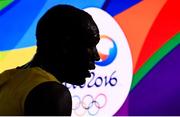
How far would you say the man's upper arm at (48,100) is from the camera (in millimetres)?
627

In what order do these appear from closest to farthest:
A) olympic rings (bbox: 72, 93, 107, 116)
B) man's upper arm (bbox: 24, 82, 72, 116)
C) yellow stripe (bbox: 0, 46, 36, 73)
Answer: man's upper arm (bbox: 24, 82, 72, 116) < yellow stripe (bbox: 0, 46, 36, 73) < olympic rings (bbox: 72, 93, 107, 116)

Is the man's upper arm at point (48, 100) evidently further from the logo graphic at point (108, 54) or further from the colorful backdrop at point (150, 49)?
the logo graphic at point (108, 54)

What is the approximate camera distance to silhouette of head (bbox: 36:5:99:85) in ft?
2.38

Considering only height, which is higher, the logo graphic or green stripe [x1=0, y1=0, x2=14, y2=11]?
green stripe [x1=0, y1=0, x2=14, y2=11]

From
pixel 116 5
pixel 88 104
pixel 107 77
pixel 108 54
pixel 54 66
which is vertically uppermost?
pixel 54 66

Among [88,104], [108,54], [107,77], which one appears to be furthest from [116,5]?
[88,104]

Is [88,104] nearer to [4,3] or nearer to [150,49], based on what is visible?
[150,49]

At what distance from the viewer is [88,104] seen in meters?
1.98

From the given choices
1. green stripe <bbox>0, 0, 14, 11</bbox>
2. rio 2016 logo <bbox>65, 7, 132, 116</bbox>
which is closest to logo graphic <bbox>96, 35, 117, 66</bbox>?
rio 2016 logo <bbox>65, 7, 132, 116</bbox>

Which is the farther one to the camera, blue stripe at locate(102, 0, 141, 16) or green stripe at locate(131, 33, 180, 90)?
green stripe at locate(131, 33, 180, 90)

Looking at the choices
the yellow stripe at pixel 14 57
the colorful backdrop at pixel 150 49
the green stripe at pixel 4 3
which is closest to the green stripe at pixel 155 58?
the colorful backdrop at pixel 150 49

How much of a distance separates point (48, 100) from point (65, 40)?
14 centimetres

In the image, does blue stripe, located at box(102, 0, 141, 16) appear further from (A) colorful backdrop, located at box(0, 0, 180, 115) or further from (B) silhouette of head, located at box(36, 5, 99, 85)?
(B) silhouette of head, located at box(36, 5, 99, 85)

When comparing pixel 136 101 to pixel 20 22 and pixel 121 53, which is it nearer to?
pixel 121 53
